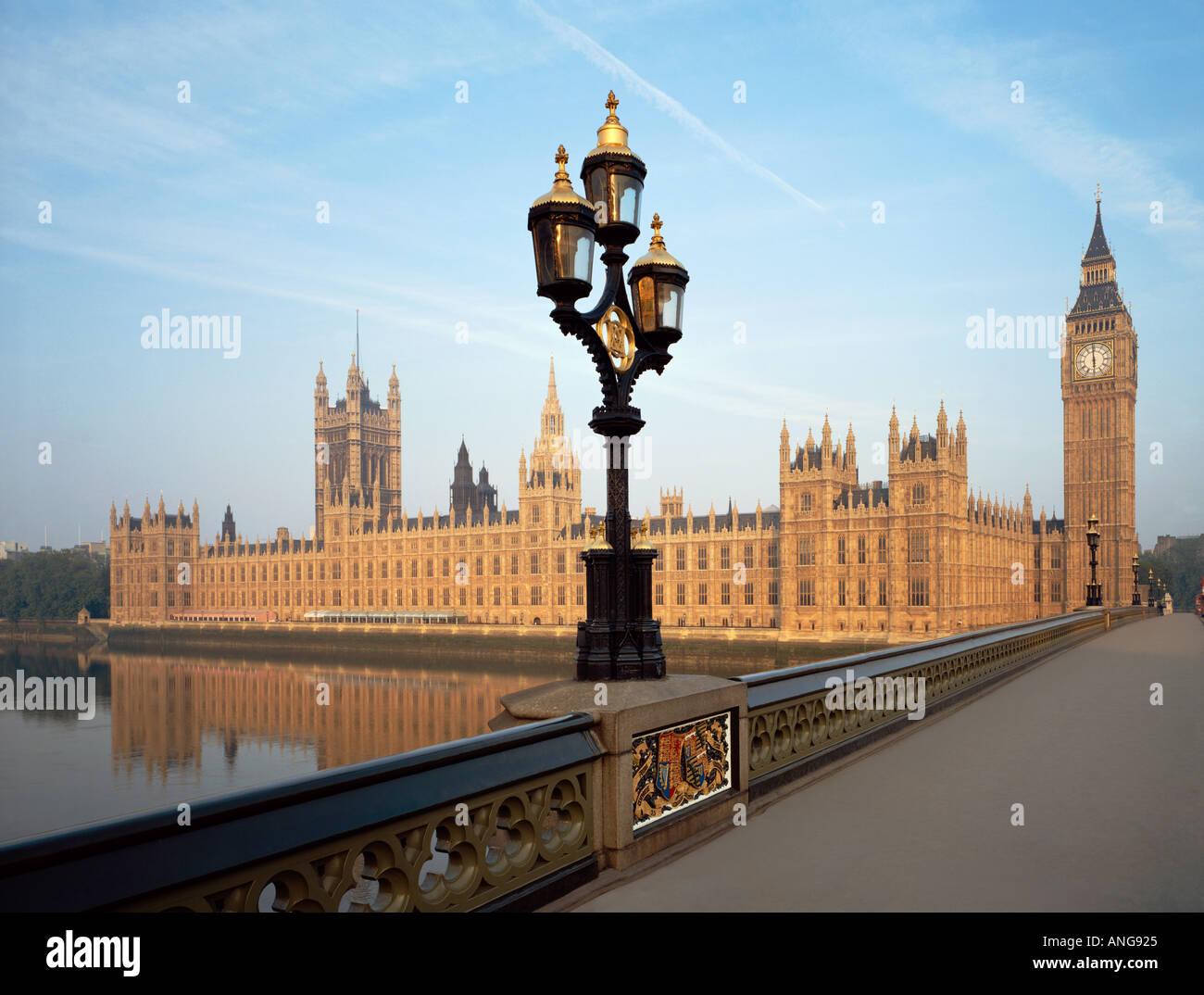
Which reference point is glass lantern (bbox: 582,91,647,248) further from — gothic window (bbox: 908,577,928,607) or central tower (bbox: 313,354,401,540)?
central tower (bbox: 313,354,401,540)

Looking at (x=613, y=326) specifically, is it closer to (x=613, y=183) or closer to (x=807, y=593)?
(x=613, y=183)

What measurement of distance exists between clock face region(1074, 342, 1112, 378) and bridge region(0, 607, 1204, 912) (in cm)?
9939

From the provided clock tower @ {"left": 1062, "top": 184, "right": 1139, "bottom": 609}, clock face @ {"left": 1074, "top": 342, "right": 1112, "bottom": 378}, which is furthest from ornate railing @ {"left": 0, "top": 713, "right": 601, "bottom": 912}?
clock face @ {"left": 1074, "top": 342, "right": 1112, "bottom": 378}

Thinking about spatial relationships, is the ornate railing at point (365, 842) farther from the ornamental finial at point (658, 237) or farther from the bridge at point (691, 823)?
the ornamental finial at point (658, 237)

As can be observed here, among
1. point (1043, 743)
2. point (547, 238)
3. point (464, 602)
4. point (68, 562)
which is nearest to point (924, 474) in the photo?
point (464, 602)

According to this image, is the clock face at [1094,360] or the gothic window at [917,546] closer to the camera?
the gothic window at [917,546]

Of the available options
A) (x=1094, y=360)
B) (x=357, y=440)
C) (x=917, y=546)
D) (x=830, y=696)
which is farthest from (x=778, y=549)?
(x=357, y=440)

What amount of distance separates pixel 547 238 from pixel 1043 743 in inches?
326

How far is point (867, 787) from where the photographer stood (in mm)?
8125

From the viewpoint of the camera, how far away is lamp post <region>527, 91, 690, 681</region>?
6762 mm

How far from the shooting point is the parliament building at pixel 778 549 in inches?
2687

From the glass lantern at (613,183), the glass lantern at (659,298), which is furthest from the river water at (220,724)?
the glass lantern at (613,183)

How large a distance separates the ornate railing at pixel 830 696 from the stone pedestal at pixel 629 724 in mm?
614

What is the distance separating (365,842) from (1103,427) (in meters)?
109
